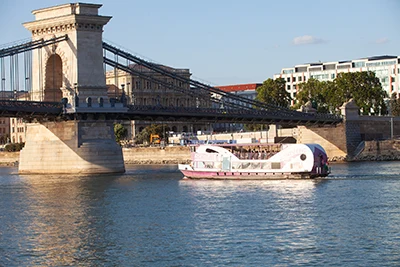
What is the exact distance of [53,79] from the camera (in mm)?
83188

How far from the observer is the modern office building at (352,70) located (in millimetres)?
167125

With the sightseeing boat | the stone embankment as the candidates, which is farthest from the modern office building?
the sightseeing boat

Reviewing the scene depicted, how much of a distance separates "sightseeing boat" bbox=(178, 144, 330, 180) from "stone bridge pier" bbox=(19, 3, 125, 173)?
1007 cm

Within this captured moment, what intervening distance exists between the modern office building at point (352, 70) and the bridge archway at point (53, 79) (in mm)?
79627

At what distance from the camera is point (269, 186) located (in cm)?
6262

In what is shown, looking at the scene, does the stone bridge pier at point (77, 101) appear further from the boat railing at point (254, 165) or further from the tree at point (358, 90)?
the tree at point (358, 90)

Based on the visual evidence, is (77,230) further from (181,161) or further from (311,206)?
(181,161)

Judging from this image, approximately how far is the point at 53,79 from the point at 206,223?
1638 inches

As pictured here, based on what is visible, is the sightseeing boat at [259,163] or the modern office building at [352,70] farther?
the modern office building at [352,70]

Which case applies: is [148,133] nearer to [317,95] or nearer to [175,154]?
[317,95]

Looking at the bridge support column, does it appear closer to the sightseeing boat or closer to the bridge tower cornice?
the bridge tower cornice

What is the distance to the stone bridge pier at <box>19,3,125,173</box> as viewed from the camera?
78.5 meters

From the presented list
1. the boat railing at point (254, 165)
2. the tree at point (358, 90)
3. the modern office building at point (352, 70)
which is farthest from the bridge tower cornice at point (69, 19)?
the modern office building at point (352, 70)

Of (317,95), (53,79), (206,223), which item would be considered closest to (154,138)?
(317,95)
